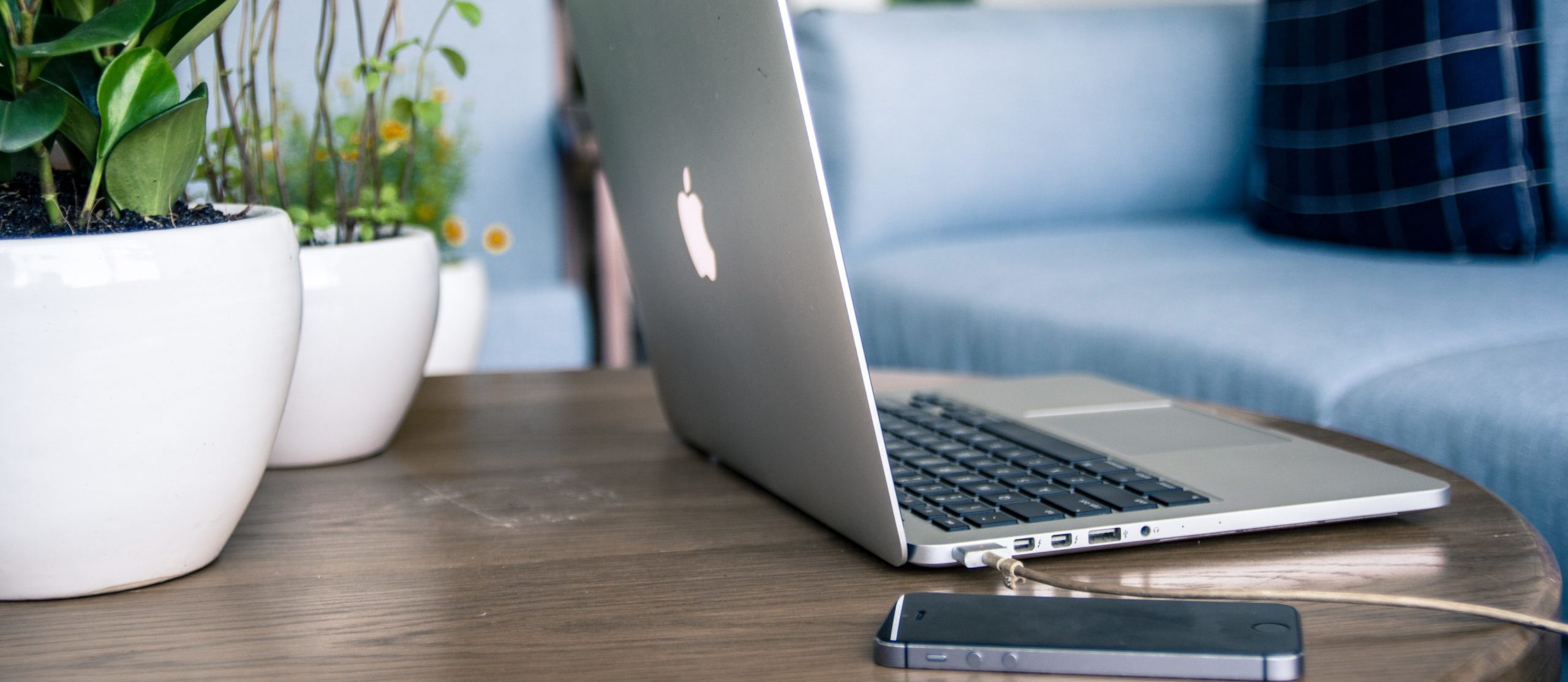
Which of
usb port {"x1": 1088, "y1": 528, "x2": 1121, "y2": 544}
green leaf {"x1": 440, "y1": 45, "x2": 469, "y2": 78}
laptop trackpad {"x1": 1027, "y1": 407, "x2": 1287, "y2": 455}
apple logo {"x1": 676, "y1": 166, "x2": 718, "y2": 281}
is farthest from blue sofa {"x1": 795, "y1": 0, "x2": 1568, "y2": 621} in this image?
green leaf {"x1": 440, "y1": 45, "x2": 469, "y2": 78}

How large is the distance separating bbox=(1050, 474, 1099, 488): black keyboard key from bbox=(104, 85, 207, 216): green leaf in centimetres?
45

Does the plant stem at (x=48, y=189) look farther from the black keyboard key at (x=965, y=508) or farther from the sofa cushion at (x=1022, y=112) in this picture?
the sofa cushion at (x=1022, y=112)

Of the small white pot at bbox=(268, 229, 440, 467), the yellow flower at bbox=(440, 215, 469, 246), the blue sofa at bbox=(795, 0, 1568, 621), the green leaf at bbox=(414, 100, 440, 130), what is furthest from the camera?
the yellow flower at bbox=(440, 215, 469, 246)

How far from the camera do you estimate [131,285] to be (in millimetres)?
519

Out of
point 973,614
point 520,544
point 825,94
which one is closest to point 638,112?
point 520,544

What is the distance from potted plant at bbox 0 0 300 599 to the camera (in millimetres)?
513

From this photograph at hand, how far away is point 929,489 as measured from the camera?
2.14 ft

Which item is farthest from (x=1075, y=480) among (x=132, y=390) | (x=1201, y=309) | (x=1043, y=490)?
(x=1201, y=309)

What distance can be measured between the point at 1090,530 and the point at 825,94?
150 centimetres

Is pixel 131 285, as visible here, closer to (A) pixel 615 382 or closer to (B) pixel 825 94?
(A) pixel 615 382

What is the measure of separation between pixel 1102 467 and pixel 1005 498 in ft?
0.27

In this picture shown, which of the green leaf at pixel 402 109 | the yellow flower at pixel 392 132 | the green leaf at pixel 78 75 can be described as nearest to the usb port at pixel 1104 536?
the green leaf at pixel 78 75

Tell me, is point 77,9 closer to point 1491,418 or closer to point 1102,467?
point 1102,467

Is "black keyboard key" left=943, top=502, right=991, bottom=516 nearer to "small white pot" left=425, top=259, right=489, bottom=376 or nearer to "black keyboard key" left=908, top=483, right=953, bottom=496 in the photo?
"black keyboard key" left=908, top=483, right=953, bottom=496
